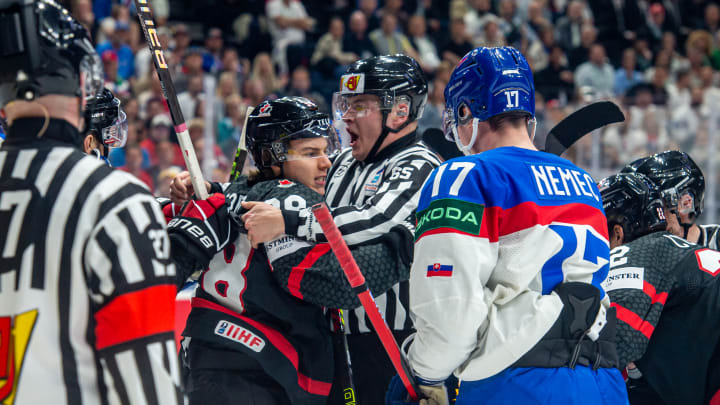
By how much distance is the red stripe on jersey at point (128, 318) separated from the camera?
1657 mm

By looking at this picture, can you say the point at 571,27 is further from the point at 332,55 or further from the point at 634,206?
the point at 634,206

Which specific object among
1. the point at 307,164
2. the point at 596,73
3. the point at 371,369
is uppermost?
the point at 307,164

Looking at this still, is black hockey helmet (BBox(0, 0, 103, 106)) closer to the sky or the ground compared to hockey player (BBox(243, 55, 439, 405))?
closer to the sky

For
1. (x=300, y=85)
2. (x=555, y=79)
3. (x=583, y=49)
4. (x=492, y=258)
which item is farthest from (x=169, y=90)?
(x=583, y=49)

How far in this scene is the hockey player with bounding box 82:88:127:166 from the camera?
2.96 m

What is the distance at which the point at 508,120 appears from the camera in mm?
2494

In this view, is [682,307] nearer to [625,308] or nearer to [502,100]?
[625,308]

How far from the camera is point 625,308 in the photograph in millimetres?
2852

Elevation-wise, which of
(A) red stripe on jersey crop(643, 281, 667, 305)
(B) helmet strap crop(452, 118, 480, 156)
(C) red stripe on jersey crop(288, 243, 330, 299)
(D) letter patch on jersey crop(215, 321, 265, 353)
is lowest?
(D) letter patch on jersey crop(215, 321, 265, 353)

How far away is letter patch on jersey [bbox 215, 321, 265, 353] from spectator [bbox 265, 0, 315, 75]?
868 centimetres

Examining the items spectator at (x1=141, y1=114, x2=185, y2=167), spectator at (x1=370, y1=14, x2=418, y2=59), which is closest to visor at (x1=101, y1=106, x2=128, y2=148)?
spectator at (x1=141, y1=114, x2=185, y2=167)

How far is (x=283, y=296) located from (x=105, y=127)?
0.94 m

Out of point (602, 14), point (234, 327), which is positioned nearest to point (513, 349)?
point (234, 327)

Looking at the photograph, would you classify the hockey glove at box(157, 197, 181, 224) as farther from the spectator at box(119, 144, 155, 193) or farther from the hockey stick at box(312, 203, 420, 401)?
the spectator at box(119, 144, 155, 193)
